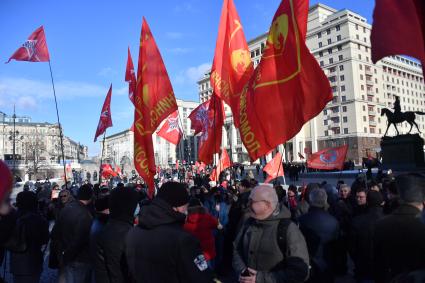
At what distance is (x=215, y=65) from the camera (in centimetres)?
864

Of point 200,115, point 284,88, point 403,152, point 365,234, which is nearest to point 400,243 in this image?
point 365,234

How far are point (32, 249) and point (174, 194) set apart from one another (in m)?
2.86

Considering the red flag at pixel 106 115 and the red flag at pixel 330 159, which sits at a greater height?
the red flag at pixel 106 115

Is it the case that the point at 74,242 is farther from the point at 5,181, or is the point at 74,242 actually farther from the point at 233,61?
the point at 233,61

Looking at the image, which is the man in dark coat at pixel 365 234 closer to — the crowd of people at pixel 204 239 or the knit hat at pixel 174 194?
the crowd of people at pixel 204 239

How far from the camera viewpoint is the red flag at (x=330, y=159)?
12.5m

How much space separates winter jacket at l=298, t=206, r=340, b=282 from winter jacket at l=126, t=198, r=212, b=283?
1.63 m

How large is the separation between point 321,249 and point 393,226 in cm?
113

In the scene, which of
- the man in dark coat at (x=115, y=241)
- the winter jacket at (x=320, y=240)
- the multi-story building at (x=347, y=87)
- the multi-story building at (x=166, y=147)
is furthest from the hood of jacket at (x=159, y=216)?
the multi-story building at (x=166, y=147)

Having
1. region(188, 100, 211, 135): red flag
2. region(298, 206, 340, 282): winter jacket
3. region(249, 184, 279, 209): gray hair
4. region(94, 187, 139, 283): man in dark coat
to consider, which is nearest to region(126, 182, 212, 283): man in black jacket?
region(249, 184, 279, 209): gray hair

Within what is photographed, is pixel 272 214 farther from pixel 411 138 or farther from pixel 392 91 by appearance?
pixel 392 91

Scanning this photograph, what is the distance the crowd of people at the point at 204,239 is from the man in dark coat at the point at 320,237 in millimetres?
10

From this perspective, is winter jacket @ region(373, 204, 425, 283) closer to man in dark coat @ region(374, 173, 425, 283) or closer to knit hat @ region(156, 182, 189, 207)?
man in dark coat @ region(374, 173, 425, 283)

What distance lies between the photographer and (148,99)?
7.45 metres
